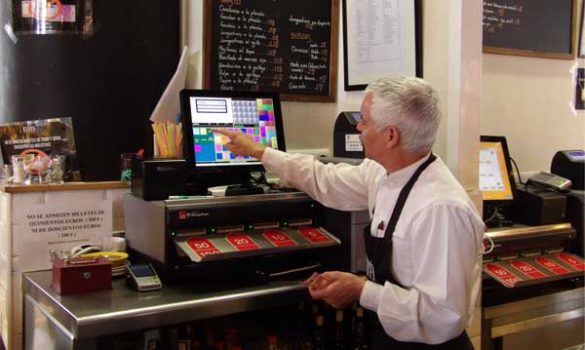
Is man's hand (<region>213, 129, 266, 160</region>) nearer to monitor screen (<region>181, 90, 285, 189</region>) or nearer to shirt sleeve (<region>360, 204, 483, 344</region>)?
monitor screen (<region>181, 90, 285, 189</region>)

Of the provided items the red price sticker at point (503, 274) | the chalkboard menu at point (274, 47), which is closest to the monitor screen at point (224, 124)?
the chalkboard menu at point (274, 47)

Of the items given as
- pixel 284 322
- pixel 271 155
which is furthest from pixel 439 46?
pixel 284 322

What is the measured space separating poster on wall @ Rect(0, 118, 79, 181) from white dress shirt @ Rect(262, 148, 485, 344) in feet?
4.31

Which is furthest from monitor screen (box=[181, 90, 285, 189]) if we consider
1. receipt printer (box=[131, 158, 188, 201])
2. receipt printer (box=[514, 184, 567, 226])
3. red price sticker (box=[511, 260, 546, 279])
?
receipt printer (box=[514, 184, 567, 226])

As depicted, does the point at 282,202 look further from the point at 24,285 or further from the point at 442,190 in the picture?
the point at 24,285

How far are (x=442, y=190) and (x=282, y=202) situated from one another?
0.67 metres

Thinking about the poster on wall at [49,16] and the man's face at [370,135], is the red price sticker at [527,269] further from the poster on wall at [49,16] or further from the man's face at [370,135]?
the poster on wall at [49,16]

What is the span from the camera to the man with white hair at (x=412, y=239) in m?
1.66

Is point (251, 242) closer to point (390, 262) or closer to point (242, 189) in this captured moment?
point (242, 189)

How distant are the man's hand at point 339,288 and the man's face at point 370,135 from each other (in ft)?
1.21

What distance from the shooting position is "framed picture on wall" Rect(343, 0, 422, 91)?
2598 millimetres

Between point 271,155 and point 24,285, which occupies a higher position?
point 271,155

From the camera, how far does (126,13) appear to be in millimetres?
2570

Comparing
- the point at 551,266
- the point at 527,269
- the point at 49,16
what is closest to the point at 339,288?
the point at 527,269
